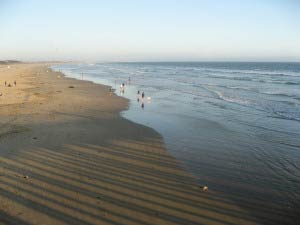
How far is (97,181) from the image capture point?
912cm

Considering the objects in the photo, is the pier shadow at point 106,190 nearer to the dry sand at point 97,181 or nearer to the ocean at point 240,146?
the dry sand at point 97,181

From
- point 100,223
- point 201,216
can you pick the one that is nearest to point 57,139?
point 100,223

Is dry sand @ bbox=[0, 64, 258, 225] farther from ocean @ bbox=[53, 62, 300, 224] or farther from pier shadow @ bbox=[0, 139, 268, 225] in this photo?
ocean @ bbox=[53, 62, 300, 224]

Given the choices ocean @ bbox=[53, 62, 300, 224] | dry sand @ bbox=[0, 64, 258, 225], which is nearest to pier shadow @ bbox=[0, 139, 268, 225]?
dry sand @ bbox=[0, 64, 258, 225]

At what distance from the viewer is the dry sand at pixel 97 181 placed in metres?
7.26

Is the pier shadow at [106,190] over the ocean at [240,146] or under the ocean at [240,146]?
under

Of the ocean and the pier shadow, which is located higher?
the ocean

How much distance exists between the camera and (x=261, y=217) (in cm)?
733

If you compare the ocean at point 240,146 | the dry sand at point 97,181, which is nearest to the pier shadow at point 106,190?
the dry sand at point 97,181

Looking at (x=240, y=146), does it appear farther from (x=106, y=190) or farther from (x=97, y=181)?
(x=106, y=190)

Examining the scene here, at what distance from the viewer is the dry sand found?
7262mm

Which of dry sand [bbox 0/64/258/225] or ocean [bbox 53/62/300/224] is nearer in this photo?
dry sand [bbox 0/64/258/225]

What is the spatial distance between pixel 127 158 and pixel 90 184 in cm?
250

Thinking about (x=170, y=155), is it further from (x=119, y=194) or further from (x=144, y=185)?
(x=119, y=194)
